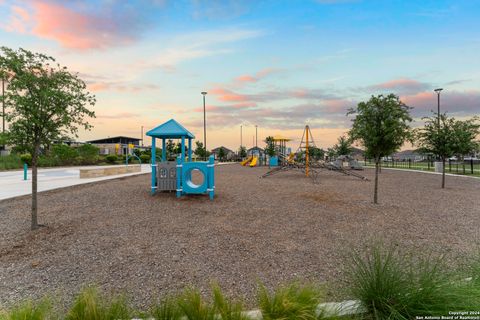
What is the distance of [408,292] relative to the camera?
2510 millimetres

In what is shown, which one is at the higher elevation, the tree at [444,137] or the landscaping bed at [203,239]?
the tree at [444,137]

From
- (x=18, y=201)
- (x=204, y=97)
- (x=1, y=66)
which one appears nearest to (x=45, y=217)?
(x=18, y=201)

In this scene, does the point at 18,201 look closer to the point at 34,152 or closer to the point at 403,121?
the point at 34,152

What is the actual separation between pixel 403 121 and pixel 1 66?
1137 cm

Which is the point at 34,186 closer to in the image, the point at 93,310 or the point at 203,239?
the point at 203,239

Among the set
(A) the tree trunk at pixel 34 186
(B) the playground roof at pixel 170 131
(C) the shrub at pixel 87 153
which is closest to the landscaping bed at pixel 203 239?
(A) the tree trunk at pixel 34 186

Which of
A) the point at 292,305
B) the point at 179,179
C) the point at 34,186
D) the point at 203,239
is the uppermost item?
the point at 34,186

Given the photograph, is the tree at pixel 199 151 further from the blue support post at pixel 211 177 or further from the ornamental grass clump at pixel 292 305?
the ornamental grass clump at pixel 292 305

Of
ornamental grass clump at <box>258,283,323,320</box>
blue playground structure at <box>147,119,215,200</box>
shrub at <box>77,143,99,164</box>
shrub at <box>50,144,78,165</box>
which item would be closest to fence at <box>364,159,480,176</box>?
blue playground structure at <box>147,119,215,200</box>

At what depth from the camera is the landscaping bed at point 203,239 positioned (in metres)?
3.66

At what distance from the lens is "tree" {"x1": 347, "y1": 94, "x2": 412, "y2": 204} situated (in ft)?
29.5

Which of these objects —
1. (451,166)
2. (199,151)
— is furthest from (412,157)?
(199,151)

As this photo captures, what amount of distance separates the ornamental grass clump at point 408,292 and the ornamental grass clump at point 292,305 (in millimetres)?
517

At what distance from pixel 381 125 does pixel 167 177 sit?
8435 mm
